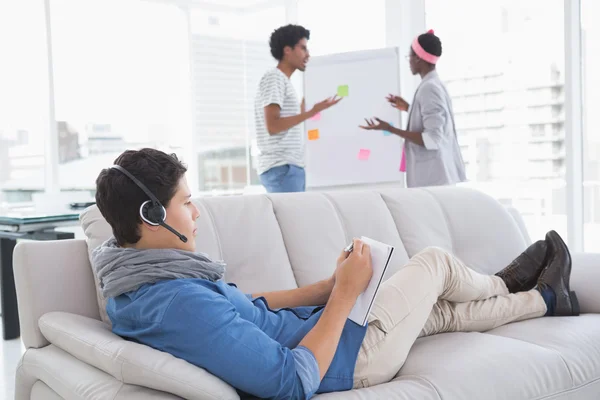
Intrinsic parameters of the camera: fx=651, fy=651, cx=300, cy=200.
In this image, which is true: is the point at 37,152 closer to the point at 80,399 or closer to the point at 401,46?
the point at 401,46

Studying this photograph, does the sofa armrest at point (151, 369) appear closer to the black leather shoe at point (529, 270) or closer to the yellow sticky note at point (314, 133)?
the black leather shoe at point (529, 270)

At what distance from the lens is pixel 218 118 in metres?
6.62

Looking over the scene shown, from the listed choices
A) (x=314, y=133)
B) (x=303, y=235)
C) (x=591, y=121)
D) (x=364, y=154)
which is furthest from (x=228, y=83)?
(x=303, y=235)

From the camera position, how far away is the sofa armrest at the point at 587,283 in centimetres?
225

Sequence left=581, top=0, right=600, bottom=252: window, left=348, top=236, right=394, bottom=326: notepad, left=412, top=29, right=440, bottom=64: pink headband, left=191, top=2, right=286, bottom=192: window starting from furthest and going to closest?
left=191, top=2, right=286, bottom=192: window < left=581, top=0, right=600, bottom=252: window < left=412, top=29, right=440, bottom=64: pink headband < left=348, top=236, right=394, bottom=326: notepad

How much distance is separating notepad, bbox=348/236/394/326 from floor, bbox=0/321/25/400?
1.82 m

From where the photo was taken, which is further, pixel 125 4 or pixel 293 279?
pixel 125 4

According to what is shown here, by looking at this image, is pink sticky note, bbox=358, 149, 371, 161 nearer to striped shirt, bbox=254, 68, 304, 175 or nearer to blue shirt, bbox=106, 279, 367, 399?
striped shirt, bbox=254, 68, 304, 175

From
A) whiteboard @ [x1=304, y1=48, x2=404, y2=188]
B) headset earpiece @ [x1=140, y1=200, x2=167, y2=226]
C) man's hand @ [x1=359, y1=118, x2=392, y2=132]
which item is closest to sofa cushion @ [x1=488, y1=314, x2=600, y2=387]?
headset earpiece @ [x1=140, y1=200, x2=167, y2=226]

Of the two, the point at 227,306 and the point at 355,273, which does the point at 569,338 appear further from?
the point at 227,306

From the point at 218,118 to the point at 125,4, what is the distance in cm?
139

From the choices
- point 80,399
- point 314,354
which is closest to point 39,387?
point 80,399

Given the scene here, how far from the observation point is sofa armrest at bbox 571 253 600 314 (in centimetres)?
225

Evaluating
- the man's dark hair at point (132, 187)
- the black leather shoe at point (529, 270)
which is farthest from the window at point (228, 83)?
the man's dark hair at point (132, 187)
